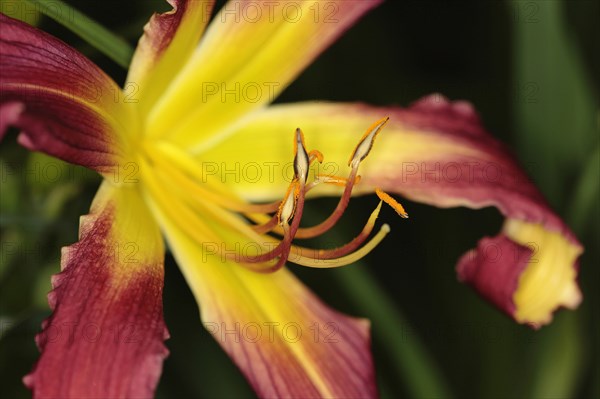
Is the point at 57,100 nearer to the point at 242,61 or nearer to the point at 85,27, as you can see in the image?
the point at 85,27

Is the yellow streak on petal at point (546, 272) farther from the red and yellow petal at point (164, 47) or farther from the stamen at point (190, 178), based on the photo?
the red and yellow petal at point (164, 47)

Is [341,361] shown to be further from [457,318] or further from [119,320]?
[457,318]

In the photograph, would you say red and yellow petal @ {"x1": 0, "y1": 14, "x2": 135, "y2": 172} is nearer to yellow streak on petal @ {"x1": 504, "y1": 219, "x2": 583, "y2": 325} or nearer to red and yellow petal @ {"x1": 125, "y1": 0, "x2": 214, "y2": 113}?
red and yellow petal @ {"x1": 125, "y1": 0, "x2": 214, "y2": 113}

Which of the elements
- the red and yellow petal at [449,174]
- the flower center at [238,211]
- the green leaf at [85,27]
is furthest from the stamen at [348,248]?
the green leaf at [85,27]

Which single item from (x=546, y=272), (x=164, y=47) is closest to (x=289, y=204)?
(x=164, y=47)

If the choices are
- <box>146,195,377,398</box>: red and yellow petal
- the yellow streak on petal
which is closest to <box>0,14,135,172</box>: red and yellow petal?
<box>146,195,377,398</box>: red and yellow petal

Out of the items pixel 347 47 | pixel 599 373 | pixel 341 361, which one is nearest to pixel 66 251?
pixel 341 361
